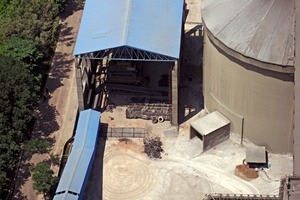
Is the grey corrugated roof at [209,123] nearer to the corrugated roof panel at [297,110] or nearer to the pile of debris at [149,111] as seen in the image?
the pile of debris at [149,111]

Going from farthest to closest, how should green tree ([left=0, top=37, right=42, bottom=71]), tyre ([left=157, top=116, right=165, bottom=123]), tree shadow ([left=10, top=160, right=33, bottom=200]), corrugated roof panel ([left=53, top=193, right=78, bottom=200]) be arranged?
green tree ([left=0, top=37, right=42, bottom=71])
tyre ([left=157, top=116, right=165, bottom=123])
tree shadow ([left=10, top=160, right=33, bottom=200])
corrugated roof panel ([left=53, top=193, right=78, bottom=200])

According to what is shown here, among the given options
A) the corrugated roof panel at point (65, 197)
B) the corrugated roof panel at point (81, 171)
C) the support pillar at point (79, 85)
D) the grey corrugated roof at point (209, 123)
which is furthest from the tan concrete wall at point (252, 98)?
the corrugated roof panel at point (65, 197)

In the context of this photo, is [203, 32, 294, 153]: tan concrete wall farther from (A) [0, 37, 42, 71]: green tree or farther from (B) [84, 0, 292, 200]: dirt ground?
(A) [0, 37, 42, 71]: green tree

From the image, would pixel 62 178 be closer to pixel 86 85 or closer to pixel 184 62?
pixel 86 85

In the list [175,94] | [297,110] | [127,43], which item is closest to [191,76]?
[175,94]

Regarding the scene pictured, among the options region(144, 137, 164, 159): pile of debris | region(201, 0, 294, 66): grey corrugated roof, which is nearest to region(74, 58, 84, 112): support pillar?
region(144, 137, 164, 159): pile of debris

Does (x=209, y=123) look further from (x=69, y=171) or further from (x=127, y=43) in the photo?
(x=69, y=171)
